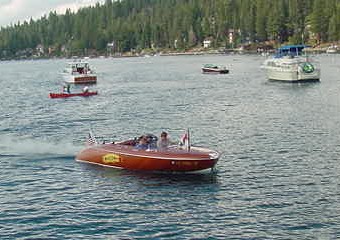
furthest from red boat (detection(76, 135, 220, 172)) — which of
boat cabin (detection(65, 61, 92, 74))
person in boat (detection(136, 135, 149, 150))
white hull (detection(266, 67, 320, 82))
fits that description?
boat cabin (detection(65, 61, 92, 74))

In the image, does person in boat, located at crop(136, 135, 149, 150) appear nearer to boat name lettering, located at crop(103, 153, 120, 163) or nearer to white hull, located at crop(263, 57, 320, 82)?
boat name lettering, located at crop(103, 153, 120, 163)

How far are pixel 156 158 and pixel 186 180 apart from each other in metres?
3.10

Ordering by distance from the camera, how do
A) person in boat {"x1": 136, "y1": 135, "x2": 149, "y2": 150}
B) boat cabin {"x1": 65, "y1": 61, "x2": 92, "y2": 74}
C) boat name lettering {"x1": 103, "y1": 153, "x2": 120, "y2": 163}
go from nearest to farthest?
person in boat {"x1": 136, "y1": 135, "x2": 149, "y2": 150}
boat name lettering {"x1": 103, "y1": 153, "x2": 120, "y2": 163}
boat cabin {"x1": 65, "y1": 61, "x2": 92, "y2": 74}

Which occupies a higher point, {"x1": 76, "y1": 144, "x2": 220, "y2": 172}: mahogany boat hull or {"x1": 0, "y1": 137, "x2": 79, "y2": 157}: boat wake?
{"x1": 76, "y1": 144, "x2": 220, "y2": 172}: mahogany boat hull

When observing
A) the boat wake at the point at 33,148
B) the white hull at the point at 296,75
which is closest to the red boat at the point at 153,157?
the boat wake at the point at 33,148

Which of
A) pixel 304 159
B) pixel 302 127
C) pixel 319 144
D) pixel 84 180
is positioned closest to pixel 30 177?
pixel 84 180

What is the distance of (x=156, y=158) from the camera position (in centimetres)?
4666

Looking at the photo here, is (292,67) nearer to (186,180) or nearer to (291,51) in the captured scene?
(291,51)

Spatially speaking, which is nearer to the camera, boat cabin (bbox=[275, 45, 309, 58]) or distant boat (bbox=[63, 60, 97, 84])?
boat cabin (bbox=[275, 45, 309, 58])

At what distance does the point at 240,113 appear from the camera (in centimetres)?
7950

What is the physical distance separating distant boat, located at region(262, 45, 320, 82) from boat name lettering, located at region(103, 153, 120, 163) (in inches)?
3059

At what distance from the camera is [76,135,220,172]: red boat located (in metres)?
45.9

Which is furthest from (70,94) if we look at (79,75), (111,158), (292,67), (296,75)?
(111,158)

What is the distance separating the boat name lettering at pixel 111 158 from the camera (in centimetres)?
4891
